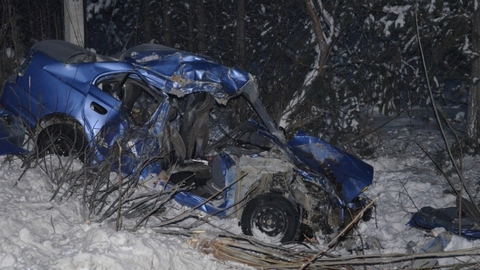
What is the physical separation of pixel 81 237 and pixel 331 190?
3.05 m

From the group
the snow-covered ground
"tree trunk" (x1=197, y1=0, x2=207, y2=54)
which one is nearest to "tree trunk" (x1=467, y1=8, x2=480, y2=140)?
the snow-covered ground

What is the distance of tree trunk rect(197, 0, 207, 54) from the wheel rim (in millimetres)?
8783

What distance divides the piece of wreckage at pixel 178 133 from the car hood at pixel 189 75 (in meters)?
0.01

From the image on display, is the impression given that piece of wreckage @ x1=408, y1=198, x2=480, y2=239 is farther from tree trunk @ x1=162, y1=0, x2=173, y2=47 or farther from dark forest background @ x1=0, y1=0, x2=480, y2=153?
tree trunk @ x1=162, y1=0, x2=173, y2=47

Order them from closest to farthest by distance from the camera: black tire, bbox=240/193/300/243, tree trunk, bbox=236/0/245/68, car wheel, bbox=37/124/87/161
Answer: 1. black tire, bbox=240/193/300/243
2. car wheel, bbox=37/124/87/161
3. tree trunk, bbox=236/0/245/68

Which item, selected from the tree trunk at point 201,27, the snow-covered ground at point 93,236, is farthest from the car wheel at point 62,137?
the tree trunk at point 201,27

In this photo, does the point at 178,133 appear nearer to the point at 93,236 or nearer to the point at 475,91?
the point at 93,236

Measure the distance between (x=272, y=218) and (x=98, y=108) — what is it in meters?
2.36

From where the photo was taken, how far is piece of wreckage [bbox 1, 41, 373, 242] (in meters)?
6.92

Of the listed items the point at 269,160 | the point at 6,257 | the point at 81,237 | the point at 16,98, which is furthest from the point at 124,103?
the point at 6,257

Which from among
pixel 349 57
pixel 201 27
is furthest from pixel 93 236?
pixel 201 27

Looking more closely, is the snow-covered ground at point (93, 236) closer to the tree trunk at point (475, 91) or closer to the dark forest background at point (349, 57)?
the dark forest background at point (349, 57)

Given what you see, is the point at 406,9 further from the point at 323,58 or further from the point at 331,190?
the point at 331,190

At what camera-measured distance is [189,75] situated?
7.07 m
